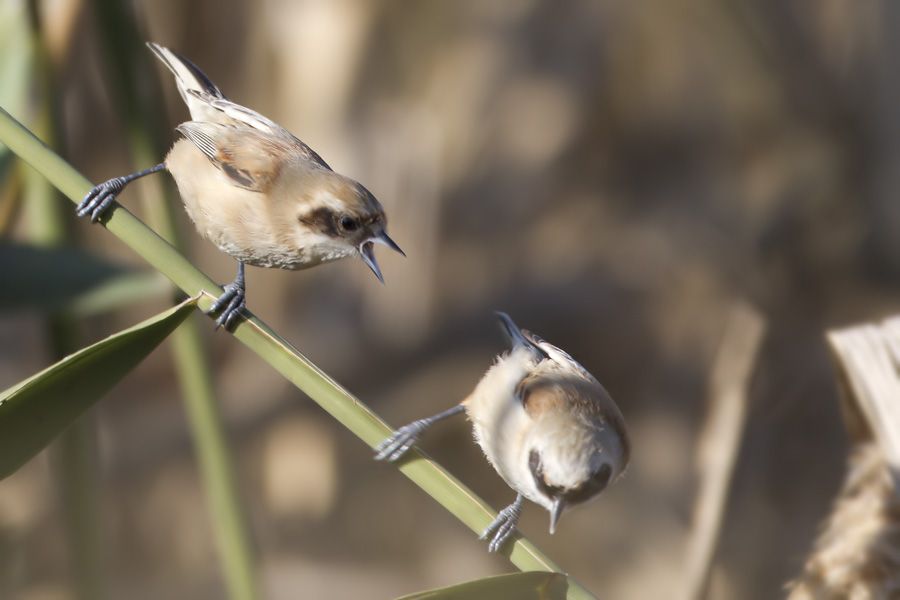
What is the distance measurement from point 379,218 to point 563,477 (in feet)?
1.10

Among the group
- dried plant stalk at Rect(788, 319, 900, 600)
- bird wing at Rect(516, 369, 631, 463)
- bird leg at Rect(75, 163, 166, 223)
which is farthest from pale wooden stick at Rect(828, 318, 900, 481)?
bird leg at Rect(75, 163, 166, 223)

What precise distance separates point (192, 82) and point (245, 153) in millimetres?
139

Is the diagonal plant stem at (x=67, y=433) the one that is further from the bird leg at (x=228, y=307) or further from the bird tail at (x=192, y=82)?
the bird leg at (x=228, y=307)

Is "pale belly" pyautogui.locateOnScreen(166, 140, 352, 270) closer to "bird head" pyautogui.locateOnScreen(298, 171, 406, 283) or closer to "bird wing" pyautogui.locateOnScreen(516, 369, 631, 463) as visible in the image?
"bird head" pyautogui.locateOnScreen(298, 171, 406, 283)

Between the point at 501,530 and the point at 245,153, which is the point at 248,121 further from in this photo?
the point at 501,530

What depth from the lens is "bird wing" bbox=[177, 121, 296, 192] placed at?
1.01m

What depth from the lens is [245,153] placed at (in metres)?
1.03

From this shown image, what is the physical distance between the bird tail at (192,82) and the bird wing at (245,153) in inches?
1.7

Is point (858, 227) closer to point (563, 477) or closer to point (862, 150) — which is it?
point (862, 150)

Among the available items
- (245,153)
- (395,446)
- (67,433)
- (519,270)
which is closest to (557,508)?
(395,446)

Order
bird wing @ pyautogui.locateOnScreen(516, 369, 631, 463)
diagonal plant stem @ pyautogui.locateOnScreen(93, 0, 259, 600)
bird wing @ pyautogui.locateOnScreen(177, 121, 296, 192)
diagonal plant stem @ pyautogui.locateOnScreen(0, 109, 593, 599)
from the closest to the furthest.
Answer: diagonal plant stem @ pyautogui.locateOnScreen(0, 109, 593, 599) → bird wing @ pyautogui.locateOnScreen(177, 121, 296, 192) → bird wing @ pyautogui.locateOnScreen(516, 369, 631, 463) → diagonal plant stem @ pyautogui.locateOnScreen(93, 0, 259, 600)

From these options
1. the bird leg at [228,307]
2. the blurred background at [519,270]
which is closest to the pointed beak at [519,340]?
the bird leg at [228,307]

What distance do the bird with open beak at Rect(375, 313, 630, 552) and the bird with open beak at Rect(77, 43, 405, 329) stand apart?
191 mm

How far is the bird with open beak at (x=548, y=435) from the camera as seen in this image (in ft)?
3.48
